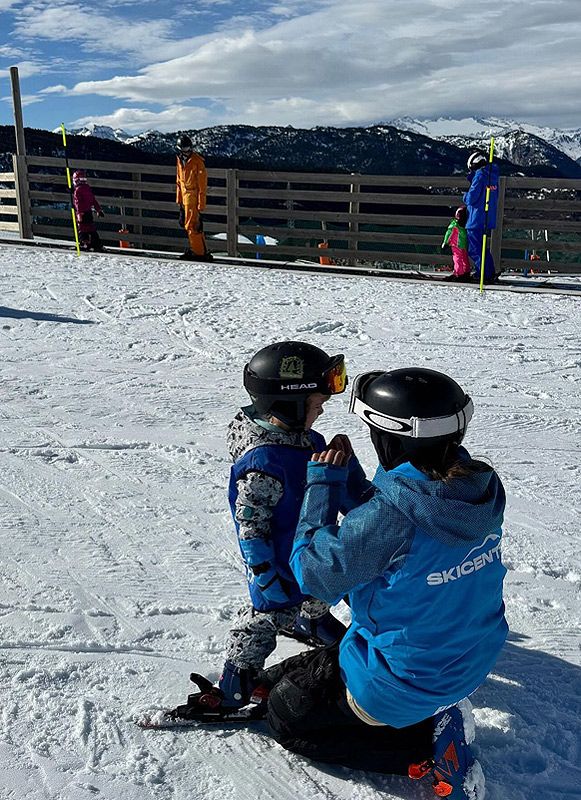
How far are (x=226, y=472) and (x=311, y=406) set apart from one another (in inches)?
81.7

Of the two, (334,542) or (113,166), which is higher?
(113,166)

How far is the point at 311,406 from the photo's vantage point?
2402 mm

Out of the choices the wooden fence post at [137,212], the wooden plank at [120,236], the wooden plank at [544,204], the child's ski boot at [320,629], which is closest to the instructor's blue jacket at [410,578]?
the child's ski boot at [320,629]

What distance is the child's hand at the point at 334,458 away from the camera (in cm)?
199

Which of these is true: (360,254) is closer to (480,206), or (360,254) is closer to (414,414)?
(480,206)

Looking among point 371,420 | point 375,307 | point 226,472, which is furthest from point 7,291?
point 371,420

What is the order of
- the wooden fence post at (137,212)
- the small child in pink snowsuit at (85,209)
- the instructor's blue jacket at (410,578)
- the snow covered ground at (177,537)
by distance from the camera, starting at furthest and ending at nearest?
the wooden fence post at (137,212) → the small child in pink snowsuit at (85,209) → the snow covered ground at (177,537) → the instructor's blue jacket at (410,578)

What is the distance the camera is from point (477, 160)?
1081 centimetres

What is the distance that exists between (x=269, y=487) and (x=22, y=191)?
15082 mm

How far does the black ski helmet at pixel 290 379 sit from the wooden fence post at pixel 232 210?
11.9 metres

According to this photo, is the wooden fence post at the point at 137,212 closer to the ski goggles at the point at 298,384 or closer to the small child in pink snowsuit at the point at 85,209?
the small child in pink snowsuit at the point at 85,209

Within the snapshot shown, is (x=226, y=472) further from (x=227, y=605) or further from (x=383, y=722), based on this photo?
(x=383, y=722)

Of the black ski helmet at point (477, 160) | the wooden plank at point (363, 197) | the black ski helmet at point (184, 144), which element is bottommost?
the wooden plank at point (363, 197)

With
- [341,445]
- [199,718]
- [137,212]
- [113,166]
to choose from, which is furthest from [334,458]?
[137,212]
